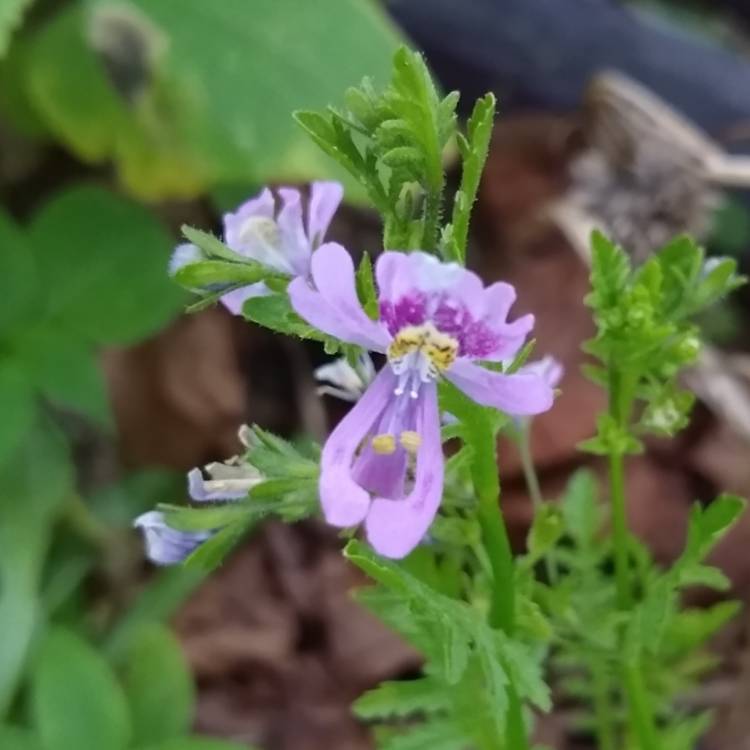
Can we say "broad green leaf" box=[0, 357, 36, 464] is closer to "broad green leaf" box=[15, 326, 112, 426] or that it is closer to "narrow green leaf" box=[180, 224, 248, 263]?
"broad green leaf" box=[15, 326, 112, 426]

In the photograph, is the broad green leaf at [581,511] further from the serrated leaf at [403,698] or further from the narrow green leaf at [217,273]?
the narrow green leaf at [217,273]

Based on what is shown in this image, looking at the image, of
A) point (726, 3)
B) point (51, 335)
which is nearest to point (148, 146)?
point (51, 335)

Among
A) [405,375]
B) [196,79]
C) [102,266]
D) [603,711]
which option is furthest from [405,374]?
[196,79]

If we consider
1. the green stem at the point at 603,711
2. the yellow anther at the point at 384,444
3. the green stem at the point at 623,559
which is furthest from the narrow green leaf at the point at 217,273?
the green stem at the point at 603,711

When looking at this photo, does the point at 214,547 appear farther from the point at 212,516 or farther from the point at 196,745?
the point at 196,745

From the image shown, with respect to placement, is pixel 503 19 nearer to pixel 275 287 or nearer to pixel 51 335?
pixel 51 335

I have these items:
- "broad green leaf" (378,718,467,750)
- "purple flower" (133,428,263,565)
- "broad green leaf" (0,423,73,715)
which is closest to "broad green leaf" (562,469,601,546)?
"broad green leaf" (378,718,467,750)
